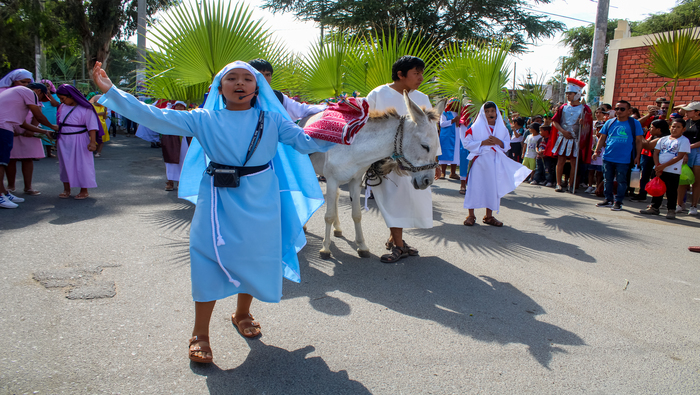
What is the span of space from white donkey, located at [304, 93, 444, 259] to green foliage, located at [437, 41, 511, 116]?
12.3ft

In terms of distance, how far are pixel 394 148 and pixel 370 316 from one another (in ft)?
5.13

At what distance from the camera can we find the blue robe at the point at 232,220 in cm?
275

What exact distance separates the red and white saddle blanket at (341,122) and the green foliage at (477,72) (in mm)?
4226

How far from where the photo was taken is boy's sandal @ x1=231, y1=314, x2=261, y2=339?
123 inches

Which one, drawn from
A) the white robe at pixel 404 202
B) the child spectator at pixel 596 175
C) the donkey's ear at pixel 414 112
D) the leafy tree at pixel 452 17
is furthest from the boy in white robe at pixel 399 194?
the leafy tree at pixel 452 17

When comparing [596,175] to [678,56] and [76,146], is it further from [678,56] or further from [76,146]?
[76,146]

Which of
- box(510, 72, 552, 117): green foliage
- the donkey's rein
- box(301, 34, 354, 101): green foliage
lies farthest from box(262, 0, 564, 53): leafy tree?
the donkey's rein

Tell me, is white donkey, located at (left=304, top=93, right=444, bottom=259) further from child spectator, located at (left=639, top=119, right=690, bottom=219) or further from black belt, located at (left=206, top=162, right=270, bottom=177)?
child spectator, located at (left=639, top=119, right=690, bottom=219)

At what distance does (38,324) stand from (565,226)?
256 inches

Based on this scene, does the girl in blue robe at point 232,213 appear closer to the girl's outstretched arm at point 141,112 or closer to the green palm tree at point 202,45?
the girl's outstretched arm at point 141,112

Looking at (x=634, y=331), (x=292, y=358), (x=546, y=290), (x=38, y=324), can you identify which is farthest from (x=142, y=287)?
(x=634, y=331)

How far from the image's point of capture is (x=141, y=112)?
256cm

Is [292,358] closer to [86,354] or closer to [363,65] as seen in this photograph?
[86,354]

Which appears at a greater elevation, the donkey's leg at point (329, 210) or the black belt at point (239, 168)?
the black belt at point (239, 168)
